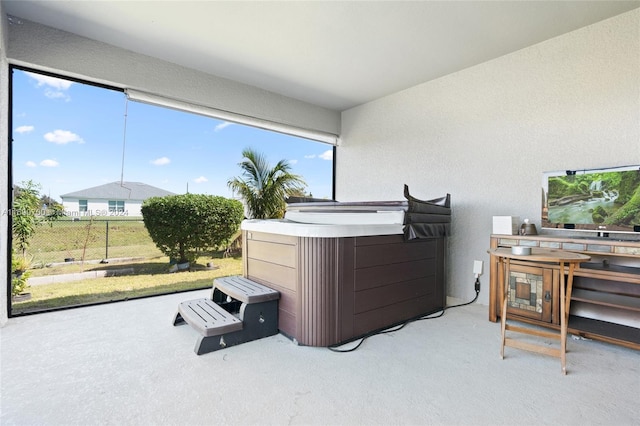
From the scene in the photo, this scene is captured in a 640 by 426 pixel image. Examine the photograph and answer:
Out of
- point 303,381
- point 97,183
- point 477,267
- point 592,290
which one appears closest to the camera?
point 303,381

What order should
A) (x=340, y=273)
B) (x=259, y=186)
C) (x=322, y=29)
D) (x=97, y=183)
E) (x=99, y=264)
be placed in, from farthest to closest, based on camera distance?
(x=259, y=186) < (x=99, y=264) < (x=97, y=183) < (x=322, y=29) < (x=340, y=273)

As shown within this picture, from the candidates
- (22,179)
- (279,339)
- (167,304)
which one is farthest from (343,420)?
(22,179)

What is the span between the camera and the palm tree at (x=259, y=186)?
14.0ft

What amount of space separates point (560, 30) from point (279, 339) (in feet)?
11.1

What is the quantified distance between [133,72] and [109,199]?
54.3 inches

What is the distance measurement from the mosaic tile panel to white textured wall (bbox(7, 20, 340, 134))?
10.4 ft

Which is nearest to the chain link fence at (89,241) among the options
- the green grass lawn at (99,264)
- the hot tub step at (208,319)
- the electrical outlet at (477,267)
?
the green grass lawn at (99,264)

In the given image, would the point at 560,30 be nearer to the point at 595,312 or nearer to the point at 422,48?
the point at 422,48

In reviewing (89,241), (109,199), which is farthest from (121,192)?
(89,241)

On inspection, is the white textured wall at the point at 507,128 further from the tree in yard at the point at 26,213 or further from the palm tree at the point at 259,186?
the tree in yard at the point at 26,213

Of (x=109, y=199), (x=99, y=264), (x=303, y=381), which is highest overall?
(x=109, y=199)

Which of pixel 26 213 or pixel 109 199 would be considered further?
pixel 109 199

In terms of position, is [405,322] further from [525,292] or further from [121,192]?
[121,192]

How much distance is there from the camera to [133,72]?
297 centimetres
